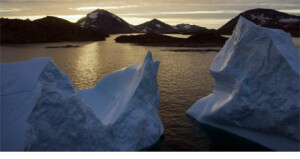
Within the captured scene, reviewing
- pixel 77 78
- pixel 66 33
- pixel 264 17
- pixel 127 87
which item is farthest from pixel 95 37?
pixel 264 17

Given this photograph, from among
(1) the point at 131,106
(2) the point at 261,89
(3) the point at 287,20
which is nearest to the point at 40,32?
(1) the point at 131,106

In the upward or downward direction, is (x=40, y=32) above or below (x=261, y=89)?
above

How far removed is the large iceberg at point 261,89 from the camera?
38.2ft

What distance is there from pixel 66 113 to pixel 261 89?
8.94m

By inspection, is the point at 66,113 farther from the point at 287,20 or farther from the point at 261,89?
the point at 287,20

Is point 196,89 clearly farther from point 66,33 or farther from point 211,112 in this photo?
point 66,33

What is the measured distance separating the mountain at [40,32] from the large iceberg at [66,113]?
86453mm

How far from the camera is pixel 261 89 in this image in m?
12.5

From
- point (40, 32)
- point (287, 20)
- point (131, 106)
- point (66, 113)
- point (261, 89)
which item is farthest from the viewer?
point (287, 20)

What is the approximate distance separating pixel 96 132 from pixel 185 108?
9.13 m

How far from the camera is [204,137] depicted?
13.3 m

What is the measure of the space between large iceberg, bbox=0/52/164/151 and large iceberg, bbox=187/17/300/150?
12.8 feet

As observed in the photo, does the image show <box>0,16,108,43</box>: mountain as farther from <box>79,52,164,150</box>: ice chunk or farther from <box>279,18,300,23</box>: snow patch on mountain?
<box>279,18,300,23</box>: snow patch on mountain

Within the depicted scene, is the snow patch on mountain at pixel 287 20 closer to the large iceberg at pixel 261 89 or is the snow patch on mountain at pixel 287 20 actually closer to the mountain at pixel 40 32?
the mountain at pixel 40 32
